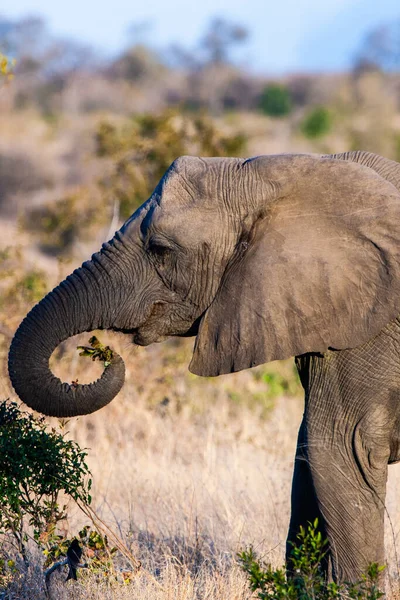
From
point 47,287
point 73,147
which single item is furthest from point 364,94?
point 47,287

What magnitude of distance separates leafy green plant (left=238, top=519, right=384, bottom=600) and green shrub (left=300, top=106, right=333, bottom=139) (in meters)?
34.8

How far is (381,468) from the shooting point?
466cm

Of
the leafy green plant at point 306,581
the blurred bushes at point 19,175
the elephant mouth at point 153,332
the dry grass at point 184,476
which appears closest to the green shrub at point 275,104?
the blurred bushes at point 19,175

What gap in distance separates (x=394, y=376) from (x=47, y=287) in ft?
18.3

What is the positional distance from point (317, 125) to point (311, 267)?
35.2m

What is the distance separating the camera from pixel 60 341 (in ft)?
15.7

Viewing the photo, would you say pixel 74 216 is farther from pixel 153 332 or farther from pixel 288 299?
pixel 288 299

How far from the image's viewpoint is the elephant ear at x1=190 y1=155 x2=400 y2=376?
15.1ft

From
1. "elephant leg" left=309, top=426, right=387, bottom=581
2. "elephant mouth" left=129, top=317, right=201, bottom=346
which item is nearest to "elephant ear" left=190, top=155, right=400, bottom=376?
"elephant mouth" left=129, top=317, right=201, bottom=346

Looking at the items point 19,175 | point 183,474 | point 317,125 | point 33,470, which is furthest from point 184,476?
point 317,125

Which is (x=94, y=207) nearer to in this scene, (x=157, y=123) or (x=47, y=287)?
(x=157, y=123)

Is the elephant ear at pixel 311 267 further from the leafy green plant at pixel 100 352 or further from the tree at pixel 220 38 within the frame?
the tree at pixel 220 38

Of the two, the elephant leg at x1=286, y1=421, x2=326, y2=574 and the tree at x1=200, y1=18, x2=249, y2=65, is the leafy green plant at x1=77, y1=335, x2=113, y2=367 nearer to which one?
the elephant leg at x1=286, y1=421, x2=326, y2=574

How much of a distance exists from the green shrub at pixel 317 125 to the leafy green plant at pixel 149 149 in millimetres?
26179
